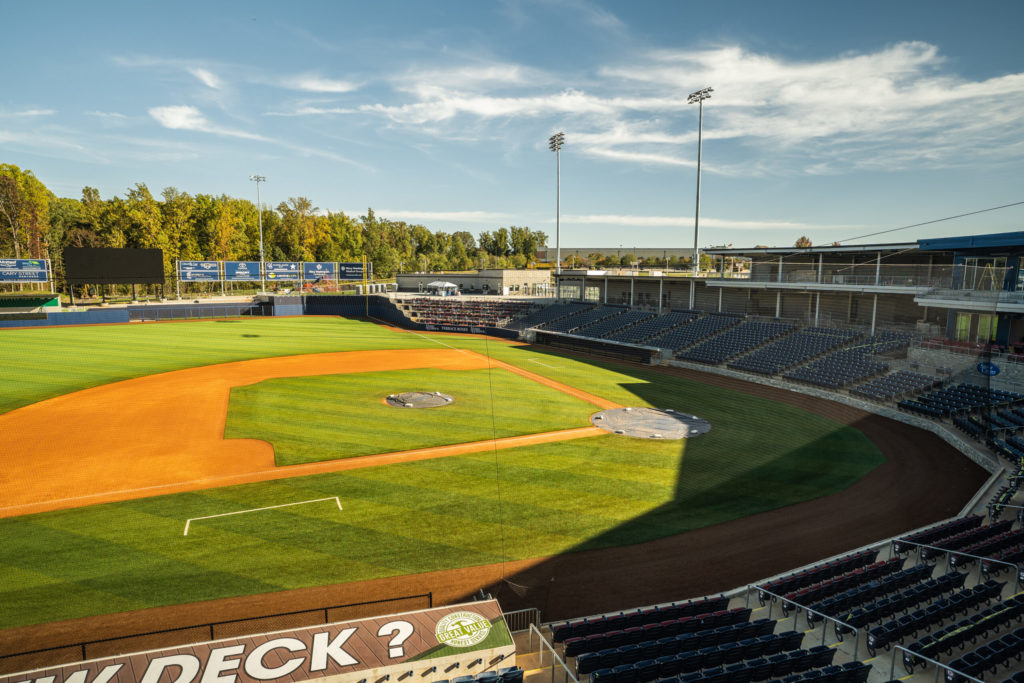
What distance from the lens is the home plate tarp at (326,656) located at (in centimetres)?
837

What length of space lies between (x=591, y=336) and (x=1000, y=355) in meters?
29.5

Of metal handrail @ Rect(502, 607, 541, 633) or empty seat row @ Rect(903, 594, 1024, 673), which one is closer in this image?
empty seat row @ Rect(903, 594, 1024, 673)

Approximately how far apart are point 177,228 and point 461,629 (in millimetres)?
94076

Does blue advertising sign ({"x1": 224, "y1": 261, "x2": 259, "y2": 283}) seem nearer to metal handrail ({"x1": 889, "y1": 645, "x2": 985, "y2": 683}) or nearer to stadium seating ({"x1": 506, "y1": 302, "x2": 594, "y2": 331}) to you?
stadium seating ({"x1": 506, "y1": 302, "x2": 594, "y2": 331})

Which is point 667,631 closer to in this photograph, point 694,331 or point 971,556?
point 971,556

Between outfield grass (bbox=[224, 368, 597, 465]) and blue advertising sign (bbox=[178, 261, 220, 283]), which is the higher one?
blue advertising sign (bbox=[178, 261, 220, 283])

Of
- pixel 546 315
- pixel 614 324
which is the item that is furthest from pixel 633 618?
pixel 546 315

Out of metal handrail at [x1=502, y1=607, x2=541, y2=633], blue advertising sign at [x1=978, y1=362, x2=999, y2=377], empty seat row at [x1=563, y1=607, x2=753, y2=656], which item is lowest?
metal handrail at [x1=502, y1=607, x2=541, y2=633]

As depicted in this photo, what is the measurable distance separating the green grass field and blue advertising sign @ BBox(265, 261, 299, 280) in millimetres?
46510

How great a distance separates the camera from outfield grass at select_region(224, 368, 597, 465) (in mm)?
22516

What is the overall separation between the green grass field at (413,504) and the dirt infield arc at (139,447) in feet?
3.09

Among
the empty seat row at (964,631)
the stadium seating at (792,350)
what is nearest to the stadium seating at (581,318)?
the stadium seating at (792,350)

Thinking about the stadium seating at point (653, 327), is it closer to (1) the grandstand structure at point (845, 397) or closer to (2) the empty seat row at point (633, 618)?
(1) the grandstand structure at point (845, 397)

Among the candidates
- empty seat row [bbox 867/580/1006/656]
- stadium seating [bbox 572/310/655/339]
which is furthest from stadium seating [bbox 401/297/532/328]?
empty seat row [bbox 867/580/1006/656]
